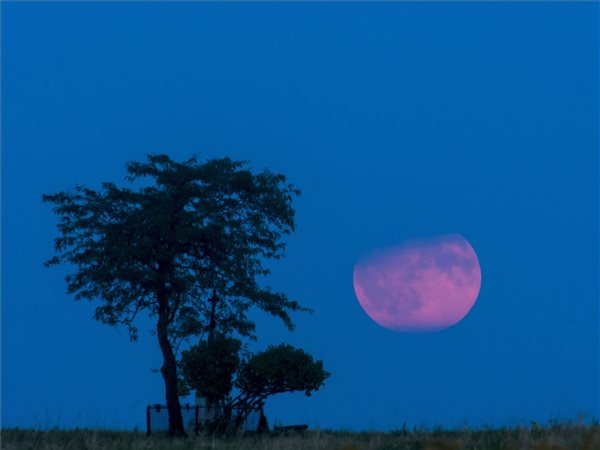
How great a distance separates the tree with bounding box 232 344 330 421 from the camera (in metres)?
37.0

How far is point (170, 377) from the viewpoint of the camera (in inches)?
1622

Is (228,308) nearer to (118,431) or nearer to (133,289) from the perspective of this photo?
(133,289)

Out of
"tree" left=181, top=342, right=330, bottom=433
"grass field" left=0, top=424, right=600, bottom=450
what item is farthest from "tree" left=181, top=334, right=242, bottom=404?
"grass field" left=0, top=424, right=600, bottom=450

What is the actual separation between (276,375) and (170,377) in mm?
6716

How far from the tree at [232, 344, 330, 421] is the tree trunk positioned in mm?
3651

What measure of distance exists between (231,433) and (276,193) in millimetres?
12736

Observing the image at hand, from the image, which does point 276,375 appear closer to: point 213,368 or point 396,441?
point 213,368

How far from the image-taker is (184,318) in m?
41.7

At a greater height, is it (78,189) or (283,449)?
(78,189)

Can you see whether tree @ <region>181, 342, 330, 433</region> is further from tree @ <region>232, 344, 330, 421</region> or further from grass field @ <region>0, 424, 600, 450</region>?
grass field @ <region>0, 424, 600, 450</region>

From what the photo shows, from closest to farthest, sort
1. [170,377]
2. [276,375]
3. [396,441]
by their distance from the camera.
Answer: [396,441] → [276,375] → [170,377]

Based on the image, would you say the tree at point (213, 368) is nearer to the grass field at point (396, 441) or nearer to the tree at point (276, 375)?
the tree at point (276, 375)

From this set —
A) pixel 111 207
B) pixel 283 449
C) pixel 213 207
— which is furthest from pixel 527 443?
pixel 111 207

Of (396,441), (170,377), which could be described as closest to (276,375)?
(170,377)
